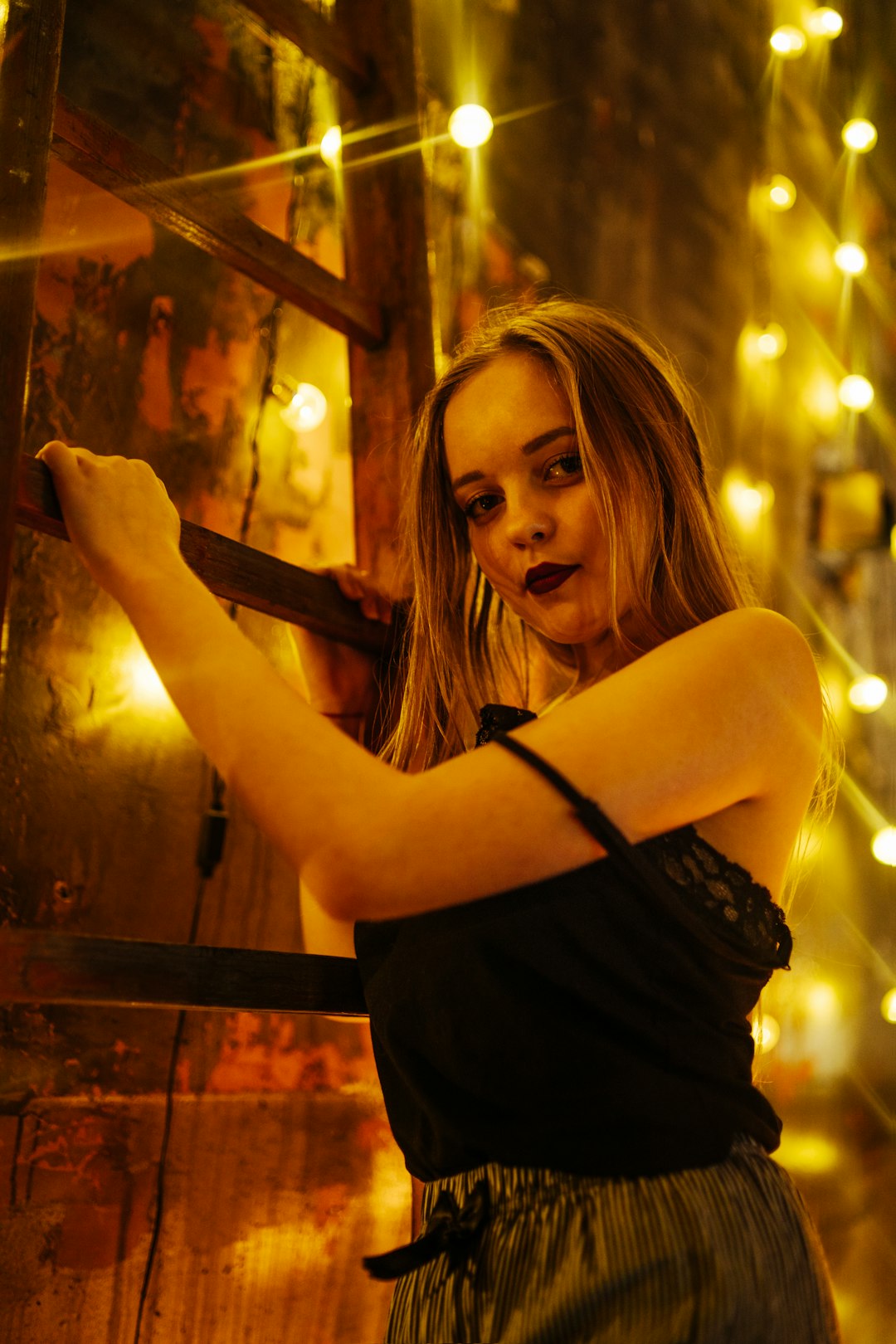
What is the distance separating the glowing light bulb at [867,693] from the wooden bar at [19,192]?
3209mm

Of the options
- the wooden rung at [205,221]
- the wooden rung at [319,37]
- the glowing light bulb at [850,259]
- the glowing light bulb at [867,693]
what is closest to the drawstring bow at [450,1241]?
the wooden rung at [205,221]

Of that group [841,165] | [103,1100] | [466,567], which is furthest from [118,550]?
[841,165]

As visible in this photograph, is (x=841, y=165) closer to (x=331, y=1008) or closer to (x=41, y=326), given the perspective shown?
(x=41, y=326)

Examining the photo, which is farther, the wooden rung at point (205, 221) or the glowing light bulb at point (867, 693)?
the glowing light bulb at point (867, 693)

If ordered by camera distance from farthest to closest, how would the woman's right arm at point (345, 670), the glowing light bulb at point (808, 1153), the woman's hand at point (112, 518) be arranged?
the glowing light bulb at point (808, 1153)
the woman's right arm at point (345, 670)
the woman's hand at point (112, 518)

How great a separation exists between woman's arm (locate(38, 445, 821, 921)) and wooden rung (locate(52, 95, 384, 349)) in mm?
391

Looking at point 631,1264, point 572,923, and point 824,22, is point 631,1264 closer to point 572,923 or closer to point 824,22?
point 572,923

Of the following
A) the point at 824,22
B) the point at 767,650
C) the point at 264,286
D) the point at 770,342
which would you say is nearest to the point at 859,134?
the point at 824,22

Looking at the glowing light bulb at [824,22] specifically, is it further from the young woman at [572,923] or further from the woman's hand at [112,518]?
the woman's hand at [112,518]

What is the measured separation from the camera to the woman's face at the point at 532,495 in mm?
1114

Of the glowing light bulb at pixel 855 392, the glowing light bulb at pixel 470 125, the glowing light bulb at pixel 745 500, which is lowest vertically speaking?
the glowing light bulb at pixel 470 125

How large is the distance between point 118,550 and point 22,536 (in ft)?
1.50

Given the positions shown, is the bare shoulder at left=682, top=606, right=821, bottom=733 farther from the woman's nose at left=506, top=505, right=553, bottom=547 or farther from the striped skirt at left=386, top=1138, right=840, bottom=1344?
the striped skirt at left=386, top=1138, right=840, bottom=1344

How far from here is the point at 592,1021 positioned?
2.95 ft
